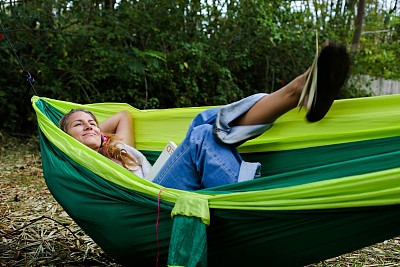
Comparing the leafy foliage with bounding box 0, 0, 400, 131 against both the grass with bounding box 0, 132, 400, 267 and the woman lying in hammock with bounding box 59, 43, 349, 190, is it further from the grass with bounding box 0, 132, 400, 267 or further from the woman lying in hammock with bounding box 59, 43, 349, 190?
the woman lying in hammock with bounding box 59, 43, 349, 190

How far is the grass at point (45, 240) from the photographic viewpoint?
137 centimetres

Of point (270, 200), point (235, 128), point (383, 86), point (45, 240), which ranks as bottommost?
point (45, 240)

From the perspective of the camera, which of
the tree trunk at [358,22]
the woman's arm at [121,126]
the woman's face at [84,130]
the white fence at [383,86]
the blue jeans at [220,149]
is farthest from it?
the white fence at [383,86]

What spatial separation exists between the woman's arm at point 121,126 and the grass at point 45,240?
1.54ft

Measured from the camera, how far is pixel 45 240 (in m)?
1.54

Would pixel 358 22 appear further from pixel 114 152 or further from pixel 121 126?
pixel 114 152

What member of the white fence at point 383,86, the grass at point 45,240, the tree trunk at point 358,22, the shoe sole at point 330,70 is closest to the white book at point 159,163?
the grass at point 45,240

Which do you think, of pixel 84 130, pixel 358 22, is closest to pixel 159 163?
pixel 84 130

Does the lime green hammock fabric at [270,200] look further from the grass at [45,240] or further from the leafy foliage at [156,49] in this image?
the leafy foliage at [156,49]

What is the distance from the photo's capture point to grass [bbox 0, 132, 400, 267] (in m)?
1.37

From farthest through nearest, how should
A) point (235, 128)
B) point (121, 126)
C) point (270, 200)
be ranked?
point (121, 126) → point (235, 128) → point (270, 200)

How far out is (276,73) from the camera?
184 inches

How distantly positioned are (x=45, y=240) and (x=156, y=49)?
2568 millimetres

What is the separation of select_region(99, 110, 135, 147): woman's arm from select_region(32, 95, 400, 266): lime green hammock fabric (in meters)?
0.42
